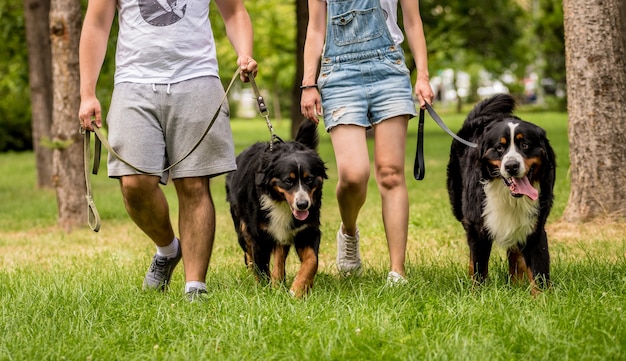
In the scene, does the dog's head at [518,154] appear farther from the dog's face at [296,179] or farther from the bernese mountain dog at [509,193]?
the dog's face at [296,179]

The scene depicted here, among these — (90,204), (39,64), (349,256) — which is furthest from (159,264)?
(39,64)

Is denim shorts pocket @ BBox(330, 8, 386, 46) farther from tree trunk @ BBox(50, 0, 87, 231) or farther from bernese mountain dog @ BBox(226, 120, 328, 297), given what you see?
tree trunk @ BBox(50, 0, 87, 231)

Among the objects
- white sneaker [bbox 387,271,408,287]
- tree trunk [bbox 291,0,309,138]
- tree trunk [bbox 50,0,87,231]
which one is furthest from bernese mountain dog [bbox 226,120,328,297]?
tree trunk [bbox 291,0,309,138]

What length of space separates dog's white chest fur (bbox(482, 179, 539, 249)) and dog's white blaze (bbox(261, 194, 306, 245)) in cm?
119

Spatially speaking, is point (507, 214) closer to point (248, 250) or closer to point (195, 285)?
point (195, 285)

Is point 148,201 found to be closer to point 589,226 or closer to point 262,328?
point 262,328

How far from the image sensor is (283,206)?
17.6ft

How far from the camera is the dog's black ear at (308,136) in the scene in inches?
232

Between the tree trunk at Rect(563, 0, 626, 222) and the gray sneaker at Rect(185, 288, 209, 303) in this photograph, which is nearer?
the gray sneaker at Rect(185, 288, 209, 303)

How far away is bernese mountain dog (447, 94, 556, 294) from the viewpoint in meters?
4.62

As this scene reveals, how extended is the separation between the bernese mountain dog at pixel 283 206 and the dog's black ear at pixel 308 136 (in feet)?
0.24

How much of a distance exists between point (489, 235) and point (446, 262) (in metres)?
1.16

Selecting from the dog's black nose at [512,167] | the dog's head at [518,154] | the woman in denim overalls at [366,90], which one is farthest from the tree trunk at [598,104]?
the dog's black nose at [512,167]

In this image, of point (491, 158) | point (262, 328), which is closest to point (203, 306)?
point (262, 328)
